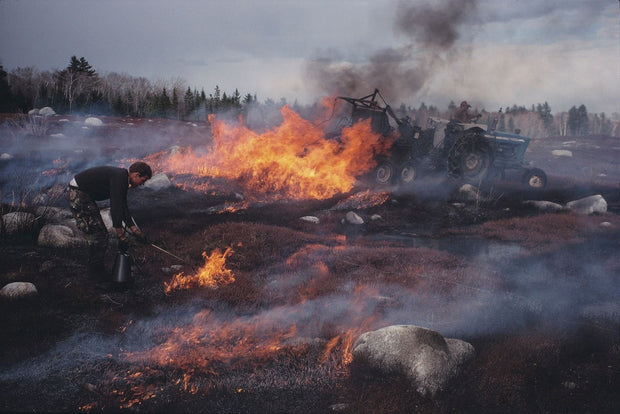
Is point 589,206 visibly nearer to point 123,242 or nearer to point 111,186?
point 123,242

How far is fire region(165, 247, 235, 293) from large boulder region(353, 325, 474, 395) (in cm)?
308

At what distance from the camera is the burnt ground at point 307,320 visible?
400 cm

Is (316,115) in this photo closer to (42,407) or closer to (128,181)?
(128,181)

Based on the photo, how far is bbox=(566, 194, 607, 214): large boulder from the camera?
1395 cm

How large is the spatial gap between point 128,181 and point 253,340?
2901mm

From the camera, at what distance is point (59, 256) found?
7.38m

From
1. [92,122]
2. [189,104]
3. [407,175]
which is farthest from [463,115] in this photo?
[189,104]

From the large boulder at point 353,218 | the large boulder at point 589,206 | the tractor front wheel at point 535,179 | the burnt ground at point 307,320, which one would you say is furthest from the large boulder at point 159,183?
the tractor front wheel at point 535,179

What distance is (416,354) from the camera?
440cm

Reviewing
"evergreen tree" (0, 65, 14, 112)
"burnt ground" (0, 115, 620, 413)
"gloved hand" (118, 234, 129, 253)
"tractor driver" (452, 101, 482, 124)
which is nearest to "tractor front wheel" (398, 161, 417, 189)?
"tractor driver" (452, 101, 482, 124)

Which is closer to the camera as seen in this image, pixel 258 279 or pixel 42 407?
pixel 42 407

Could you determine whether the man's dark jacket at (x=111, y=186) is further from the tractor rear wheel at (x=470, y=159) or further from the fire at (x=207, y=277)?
the tractor rear wheel at (x=470, y=159)

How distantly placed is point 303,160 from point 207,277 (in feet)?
29.7

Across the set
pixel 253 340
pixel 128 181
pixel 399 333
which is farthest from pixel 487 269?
pixel 128 181
